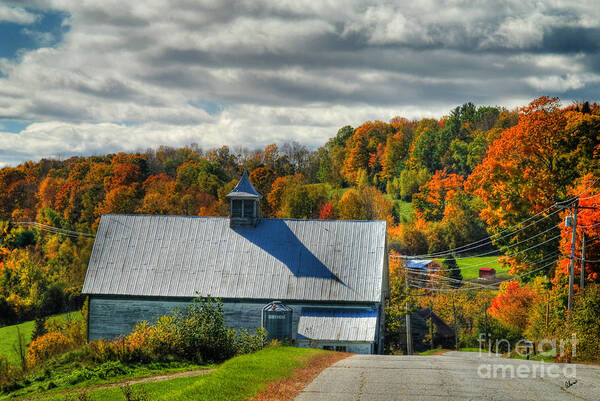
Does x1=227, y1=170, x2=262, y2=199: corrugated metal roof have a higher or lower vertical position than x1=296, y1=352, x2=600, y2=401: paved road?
higher

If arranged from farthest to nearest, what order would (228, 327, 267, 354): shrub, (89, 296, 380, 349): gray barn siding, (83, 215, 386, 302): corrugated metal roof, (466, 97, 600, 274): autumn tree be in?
1. (466, 97, 600, 274): autumn tree
2. (83, 215, 386, 302): corrugated metal roof
3. (89, 296, 380, 349): gray barn siding
4. (228, 327, 267, 354): shrub

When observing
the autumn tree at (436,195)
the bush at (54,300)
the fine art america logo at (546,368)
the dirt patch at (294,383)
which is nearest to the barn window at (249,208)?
the dirt patch at (294,383)

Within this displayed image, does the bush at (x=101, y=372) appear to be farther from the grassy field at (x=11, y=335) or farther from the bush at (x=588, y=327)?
the grassy field at (x=11, y=335)

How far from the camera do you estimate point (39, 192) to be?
106m

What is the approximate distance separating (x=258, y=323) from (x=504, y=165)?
22254 millimetres

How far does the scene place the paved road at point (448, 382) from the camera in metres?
17.4

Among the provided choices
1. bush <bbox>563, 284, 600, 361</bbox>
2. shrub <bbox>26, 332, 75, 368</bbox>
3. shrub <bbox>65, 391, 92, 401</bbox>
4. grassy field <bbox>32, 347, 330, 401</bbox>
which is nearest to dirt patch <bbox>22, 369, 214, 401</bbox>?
grassy field <bbox>32, 347, 330, 401</bbox>

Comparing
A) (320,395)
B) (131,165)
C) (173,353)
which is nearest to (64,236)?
(131,165)

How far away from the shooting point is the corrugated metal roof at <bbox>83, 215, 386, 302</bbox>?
3588 cm

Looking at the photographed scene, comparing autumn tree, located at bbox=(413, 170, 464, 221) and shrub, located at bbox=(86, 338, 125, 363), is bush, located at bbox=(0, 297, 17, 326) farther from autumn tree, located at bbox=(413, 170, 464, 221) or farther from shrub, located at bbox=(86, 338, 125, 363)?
autumn tree, located at bbox=(413, 170, 464, 221)

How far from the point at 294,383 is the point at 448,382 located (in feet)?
15.7

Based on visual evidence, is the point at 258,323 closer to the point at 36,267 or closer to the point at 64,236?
the point at 36,267

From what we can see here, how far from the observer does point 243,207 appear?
4000 cm

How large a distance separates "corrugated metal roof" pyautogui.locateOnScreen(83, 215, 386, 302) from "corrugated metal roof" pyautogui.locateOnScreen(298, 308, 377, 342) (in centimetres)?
77
